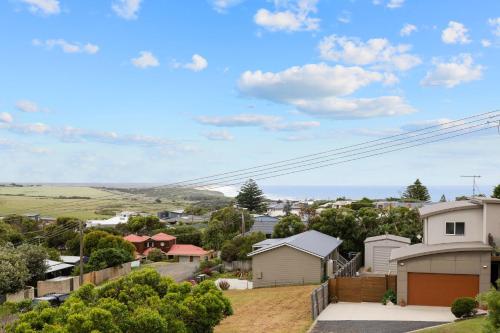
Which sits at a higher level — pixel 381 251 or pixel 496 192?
pixel 496 192

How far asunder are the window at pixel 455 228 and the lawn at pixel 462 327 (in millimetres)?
8704

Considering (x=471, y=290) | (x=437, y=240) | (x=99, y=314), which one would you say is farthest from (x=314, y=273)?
(x=99, y=314)

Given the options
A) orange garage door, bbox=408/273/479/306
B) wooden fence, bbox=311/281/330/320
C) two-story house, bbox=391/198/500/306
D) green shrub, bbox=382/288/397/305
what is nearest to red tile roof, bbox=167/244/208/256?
wooden fence, bbox=311/281/330/320

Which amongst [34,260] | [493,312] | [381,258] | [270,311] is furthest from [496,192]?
[34,260]

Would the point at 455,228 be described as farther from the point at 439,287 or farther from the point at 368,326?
the point at 368,326

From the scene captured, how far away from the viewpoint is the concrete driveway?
23.1 meters

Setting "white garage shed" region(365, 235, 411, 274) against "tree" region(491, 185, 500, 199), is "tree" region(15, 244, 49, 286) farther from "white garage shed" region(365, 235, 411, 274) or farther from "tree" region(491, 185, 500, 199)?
"tree" region(491, 185, 500, 199)

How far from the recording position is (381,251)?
43.0 m

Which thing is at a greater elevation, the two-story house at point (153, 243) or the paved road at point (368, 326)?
the paved road at point (368, 326)

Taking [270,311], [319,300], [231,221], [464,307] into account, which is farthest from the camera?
[231,221]

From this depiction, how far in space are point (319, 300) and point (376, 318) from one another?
3.27 metres

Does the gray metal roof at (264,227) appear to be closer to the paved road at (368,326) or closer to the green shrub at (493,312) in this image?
the paved road at (368,326)

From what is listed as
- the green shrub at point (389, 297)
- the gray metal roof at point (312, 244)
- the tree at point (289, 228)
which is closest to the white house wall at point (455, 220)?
the green shrub at point (389, 297)

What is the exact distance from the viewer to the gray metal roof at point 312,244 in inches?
1517
